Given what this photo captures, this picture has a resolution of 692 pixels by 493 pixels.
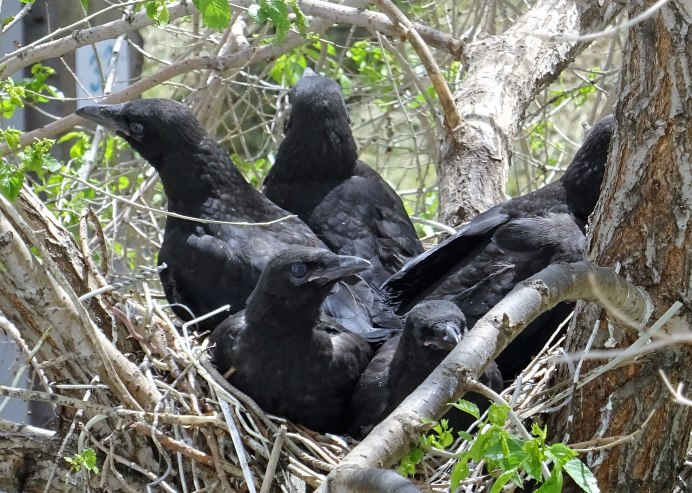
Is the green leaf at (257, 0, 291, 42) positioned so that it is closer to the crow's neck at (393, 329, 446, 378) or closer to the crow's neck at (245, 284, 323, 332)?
the crow's neck at (245, 284, 323, 332)

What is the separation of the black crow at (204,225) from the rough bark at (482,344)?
5.87 feet

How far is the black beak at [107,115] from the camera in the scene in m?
4.40

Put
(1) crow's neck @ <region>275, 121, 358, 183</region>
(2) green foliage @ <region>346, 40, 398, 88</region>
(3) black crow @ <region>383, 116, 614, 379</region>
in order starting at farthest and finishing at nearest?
(2) green foliage @ <region>346, 40, 398, 88</region> < (1) crow's neck @ <region>275, 121, 358, 183</region> < (3) black crow @ <region>383, 116, 614, 379</region>

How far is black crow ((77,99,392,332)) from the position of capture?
175 inches

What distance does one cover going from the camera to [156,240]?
665 centimetres

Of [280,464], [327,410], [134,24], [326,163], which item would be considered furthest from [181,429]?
[326,163]

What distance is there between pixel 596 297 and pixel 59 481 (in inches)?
74.9

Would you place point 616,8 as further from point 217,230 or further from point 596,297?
point 596,297

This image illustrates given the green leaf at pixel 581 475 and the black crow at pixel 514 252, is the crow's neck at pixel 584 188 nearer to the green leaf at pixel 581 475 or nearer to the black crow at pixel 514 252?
the black crow at pixel 514 252

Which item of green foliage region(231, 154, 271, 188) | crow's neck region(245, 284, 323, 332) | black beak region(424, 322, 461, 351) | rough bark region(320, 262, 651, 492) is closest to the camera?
rough bark region(320, 262, 651, 492)

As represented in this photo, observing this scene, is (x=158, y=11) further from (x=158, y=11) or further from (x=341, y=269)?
(x=341, y=269)

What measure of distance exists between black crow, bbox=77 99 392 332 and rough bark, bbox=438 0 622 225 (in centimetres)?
85

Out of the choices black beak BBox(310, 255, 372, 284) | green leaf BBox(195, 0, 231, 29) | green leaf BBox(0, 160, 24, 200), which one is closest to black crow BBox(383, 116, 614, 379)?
black beak BBox(310, 255, 372, 284)

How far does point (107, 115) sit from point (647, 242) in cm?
254
